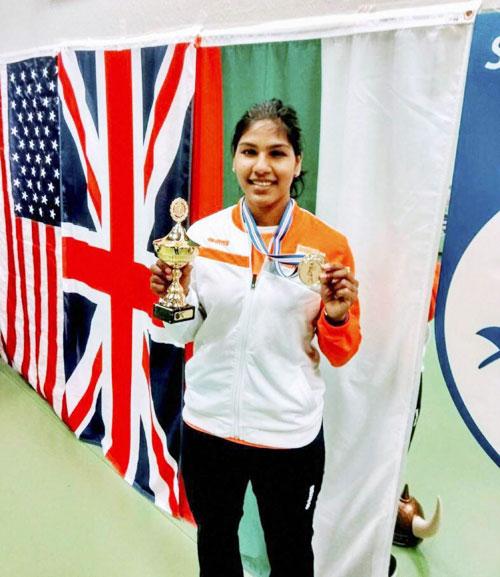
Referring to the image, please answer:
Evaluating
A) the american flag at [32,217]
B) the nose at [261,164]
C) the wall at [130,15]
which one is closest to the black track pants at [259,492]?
the nose at [261,164]

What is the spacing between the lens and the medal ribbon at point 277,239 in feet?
4.31

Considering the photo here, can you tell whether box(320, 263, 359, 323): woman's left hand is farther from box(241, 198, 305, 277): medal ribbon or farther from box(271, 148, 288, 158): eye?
box(271, 148, 288, 158): eye

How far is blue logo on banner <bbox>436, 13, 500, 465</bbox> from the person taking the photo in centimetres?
117

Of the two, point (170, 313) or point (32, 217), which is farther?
point (32, 217)

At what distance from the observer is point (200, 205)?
188 centimetres

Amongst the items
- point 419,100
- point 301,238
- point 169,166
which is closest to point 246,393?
point 301,238

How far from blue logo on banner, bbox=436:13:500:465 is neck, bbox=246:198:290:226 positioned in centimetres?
41

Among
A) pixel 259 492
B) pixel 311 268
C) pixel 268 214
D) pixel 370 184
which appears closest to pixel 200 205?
pixel 268 214

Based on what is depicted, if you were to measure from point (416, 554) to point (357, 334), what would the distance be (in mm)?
1211

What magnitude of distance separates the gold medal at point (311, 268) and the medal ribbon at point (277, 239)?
0.29 feet

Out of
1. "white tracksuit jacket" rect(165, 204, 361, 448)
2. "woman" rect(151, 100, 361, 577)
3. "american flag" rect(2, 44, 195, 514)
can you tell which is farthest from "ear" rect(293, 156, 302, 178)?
"american flag" rect(2, 44, 195, 514)

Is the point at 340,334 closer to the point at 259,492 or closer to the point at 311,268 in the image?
the point at 311,268

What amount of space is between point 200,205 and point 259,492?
974 millimetres

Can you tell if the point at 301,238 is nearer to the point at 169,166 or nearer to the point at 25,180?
the point at 169,166
